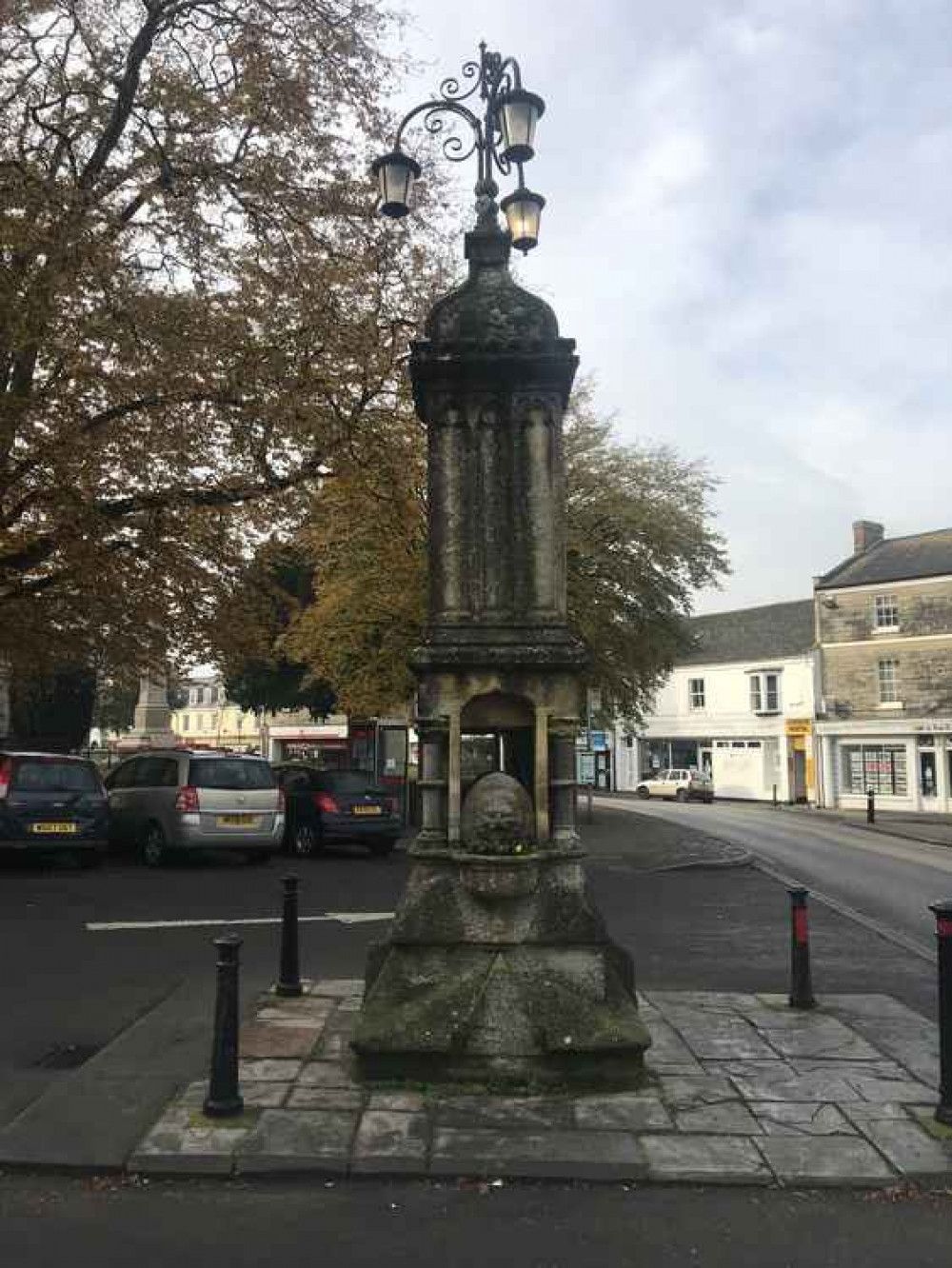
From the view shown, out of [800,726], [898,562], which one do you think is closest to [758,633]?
[800,726]

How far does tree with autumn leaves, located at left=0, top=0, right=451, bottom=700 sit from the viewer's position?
12.7m

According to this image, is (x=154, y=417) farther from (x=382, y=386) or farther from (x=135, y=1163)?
(x=135, y=1163)

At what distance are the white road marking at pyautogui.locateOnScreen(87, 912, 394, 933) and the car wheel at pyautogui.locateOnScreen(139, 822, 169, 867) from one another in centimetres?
475

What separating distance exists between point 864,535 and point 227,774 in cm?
3188

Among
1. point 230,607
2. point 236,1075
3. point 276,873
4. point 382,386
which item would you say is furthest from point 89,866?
point 236,1075

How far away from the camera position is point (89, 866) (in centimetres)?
1520

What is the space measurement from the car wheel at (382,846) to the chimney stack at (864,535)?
2825cm

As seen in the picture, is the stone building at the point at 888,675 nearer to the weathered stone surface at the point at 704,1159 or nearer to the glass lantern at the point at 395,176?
the glass lantern at the point at 395,176

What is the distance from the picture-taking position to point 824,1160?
14.7ft

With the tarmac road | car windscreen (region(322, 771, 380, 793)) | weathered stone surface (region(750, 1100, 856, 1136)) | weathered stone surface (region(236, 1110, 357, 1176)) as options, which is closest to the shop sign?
the tarmac road

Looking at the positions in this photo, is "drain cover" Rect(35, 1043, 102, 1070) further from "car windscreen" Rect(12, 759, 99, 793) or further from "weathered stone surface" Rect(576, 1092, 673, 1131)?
"car windscreen" Rect(12, 759, 99, 793)

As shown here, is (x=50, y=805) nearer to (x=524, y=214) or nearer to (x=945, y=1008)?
(x=524, y=214)

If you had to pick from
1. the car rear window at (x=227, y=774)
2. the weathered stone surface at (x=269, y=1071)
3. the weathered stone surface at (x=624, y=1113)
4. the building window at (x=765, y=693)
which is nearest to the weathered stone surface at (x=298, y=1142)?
the weathered stone surface at (x=269, y=1071)

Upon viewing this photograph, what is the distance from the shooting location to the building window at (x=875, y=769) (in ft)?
115
